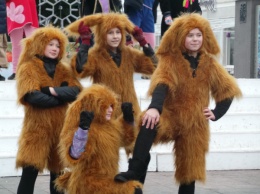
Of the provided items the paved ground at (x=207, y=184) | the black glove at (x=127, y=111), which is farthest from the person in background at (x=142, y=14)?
the black glove at (x=127, y=111)

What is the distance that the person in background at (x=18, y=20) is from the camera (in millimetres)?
9422

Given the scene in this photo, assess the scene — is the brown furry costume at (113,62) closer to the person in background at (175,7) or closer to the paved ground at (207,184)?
the paved ground at (207,184)

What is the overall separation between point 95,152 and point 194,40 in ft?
4.34

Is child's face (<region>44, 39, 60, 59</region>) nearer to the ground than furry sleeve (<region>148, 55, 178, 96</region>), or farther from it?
farther from it

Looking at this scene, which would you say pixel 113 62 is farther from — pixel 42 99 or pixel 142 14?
pixel 142 14

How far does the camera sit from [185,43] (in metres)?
6.46

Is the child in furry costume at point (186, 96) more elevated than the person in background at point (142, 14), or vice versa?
the person in background at point (142, 14)

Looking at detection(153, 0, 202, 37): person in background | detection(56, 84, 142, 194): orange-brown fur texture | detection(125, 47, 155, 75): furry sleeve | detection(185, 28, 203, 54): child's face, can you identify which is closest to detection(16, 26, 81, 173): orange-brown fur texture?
detection(56, 84, 142, 194): orange-brown fur texture

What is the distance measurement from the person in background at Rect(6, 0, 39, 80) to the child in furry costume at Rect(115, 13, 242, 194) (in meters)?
3.35

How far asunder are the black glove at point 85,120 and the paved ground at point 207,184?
6.79 feet

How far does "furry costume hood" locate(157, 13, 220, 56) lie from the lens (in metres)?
6.44

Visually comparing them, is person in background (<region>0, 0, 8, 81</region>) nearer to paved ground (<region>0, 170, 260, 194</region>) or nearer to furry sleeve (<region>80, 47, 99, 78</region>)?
paved ground (<region>0, 170, 260, 194</region>)

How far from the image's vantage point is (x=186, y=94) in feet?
20.8

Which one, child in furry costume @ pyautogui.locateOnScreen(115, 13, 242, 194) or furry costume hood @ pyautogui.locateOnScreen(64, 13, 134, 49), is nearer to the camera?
child in furry costume @ pyautogui.locateOnScreen(115, 13, 242, 194)
